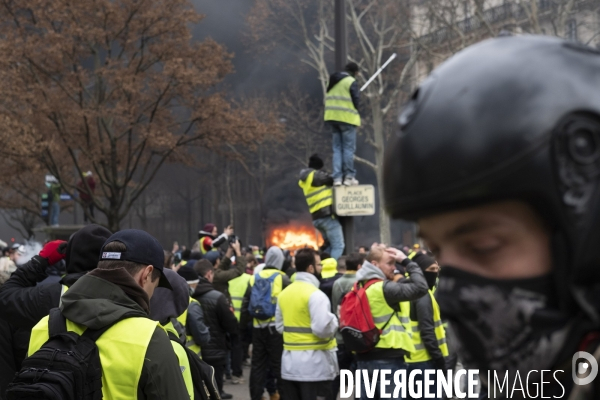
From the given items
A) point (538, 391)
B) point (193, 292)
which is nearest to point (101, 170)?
point (193, 292)

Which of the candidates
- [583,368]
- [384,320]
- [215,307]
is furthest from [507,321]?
[215,307]

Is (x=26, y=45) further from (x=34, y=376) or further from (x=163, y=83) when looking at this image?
(x=34, y=376)

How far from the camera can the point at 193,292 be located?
929 centimetres

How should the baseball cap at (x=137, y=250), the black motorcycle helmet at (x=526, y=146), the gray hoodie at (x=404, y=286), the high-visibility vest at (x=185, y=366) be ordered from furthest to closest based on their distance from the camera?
the gray hoodie at (x=404, y=286), the high-visibility vest at (x=185, y=366), the baseball cap at (x=137, y=250), the black motorcycle helmet at (x=526, y=146)

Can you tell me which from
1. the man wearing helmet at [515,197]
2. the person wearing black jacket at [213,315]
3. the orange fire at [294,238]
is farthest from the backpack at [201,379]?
the orange fire at [294,238]

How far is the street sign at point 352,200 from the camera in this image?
39.8ft

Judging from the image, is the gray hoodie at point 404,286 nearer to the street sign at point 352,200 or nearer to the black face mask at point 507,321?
the street sign at point 352,200

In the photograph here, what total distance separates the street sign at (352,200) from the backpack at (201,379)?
8332mm

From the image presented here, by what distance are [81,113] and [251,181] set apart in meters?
Result: 24.1

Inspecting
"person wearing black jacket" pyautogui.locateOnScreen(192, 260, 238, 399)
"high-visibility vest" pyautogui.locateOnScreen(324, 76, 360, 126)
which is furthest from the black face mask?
"high-visibility vest" pyautogui.locateOnScreen(324, 76, 360, 126)

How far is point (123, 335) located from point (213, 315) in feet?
20.9

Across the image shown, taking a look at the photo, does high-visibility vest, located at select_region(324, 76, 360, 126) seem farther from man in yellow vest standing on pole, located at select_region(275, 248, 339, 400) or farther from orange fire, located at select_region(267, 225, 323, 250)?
orange fire, located at select_region(267, 225, 323, 250)

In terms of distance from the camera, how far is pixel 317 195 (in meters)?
12.3

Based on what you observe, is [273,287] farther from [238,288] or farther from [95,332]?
[95,332]
